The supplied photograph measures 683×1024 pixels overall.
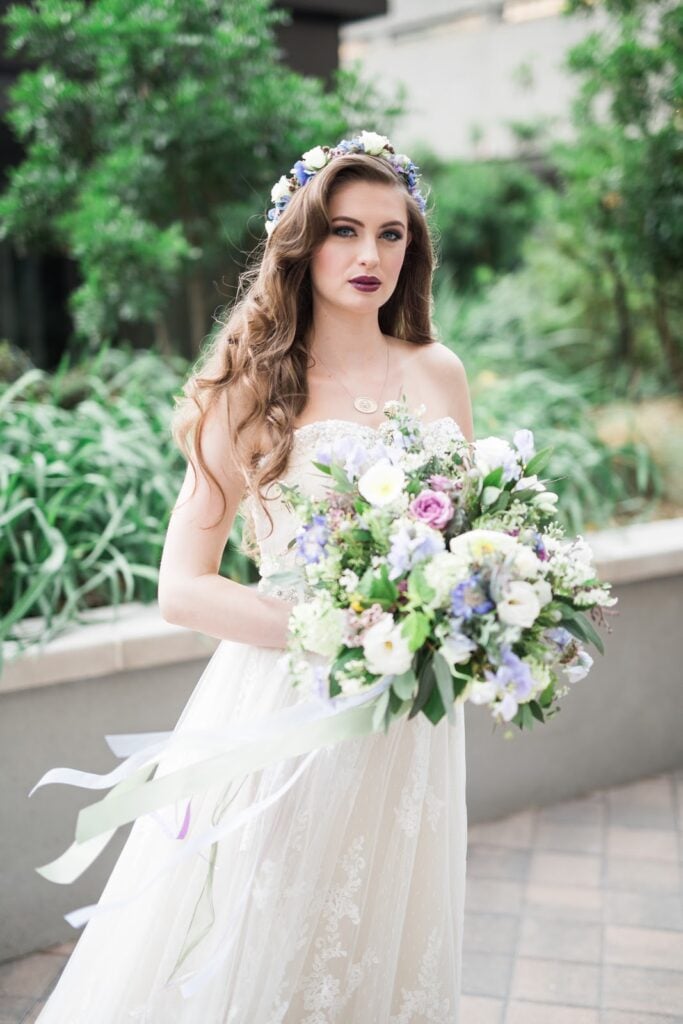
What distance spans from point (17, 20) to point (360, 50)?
1103 centimetres

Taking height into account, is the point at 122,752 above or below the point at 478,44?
below

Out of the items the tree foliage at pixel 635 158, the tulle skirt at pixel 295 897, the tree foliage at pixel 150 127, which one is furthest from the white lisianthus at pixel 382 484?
the tree foliage at pixel 635 158

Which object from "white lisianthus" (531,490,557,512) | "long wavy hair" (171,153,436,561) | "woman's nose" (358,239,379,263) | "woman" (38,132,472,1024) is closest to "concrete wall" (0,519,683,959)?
"woman" (38,132,472,1024)

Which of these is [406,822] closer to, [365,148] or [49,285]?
[365,148]

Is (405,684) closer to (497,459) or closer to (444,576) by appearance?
(444,576)

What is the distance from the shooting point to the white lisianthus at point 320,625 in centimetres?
182

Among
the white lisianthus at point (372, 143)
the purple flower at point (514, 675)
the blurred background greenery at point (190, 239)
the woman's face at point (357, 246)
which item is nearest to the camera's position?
the purple flower at point (514, 675)

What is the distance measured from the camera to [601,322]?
7.27m

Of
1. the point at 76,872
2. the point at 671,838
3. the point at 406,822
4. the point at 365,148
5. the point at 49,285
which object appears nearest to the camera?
the point at 76,872

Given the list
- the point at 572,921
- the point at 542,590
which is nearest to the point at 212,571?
the point at 542,590

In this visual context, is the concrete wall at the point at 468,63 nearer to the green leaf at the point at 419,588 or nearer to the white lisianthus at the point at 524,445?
the white lisianthus at the point at 524,445

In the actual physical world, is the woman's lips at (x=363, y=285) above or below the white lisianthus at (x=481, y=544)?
above

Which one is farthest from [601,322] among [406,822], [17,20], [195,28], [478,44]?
[478,44]

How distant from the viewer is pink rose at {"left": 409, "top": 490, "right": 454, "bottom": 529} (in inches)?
72.0
